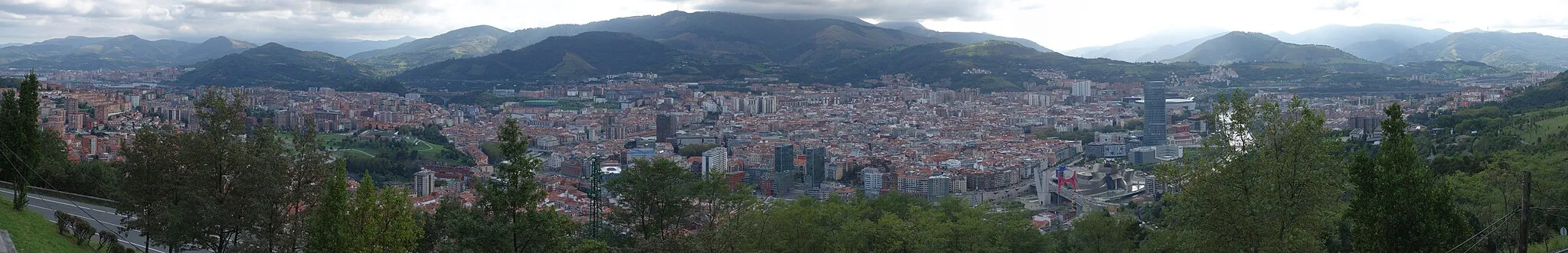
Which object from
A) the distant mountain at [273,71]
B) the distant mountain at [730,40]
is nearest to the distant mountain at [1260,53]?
the distant mountain at [730,40]

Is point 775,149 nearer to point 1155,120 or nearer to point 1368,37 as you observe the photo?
point 1155,120

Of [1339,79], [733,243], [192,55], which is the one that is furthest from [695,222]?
[192,55]

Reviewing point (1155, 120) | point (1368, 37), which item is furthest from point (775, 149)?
point (1368, 37)

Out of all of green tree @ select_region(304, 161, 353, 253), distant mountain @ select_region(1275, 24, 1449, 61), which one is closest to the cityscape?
green tree @ select_region(304, 161, 353, 253)

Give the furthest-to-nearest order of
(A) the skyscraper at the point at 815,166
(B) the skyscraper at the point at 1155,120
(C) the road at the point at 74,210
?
(B) the skyscraper at the point at 1155,120, (A) the skyscraper at the point at 815,166, (C) the road at the point at 74,210

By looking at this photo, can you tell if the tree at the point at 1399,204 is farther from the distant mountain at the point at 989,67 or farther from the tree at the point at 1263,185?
the distant mountain at the point at 989,67
